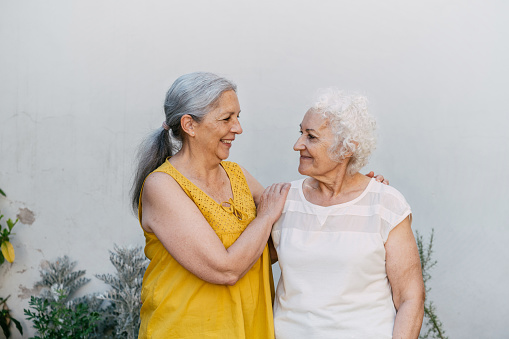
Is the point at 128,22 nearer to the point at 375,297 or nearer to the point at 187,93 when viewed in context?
the point at 187,93

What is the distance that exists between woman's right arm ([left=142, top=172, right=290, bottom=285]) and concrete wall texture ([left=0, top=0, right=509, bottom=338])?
4.35 ft

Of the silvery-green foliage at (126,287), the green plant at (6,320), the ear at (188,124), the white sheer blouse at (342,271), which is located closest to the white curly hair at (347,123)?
the white sheer blouse at (342,271)

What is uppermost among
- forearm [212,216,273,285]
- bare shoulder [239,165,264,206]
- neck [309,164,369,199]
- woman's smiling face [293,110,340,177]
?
woman's smiling face [293,110,340,177]

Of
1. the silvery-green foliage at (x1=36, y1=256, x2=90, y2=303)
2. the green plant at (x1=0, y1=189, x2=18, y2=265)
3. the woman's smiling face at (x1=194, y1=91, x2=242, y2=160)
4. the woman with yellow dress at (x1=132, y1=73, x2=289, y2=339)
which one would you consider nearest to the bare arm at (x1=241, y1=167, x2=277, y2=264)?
the woman with yellow dress at (x1=132, y1=73, x2=289, y2=339)

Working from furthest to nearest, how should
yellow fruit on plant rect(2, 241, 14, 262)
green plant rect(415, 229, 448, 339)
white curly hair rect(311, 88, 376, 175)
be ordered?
yellow fruit on plant rect(2, 241, 14, 262) < green plant rect(415, 229, 448, 339) < white curly hair rect(311, 88, 376, 175)

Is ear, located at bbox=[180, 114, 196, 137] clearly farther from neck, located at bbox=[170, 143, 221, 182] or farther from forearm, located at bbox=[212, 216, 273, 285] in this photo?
forearm, located at bbox=[212, 216, 273, 285]

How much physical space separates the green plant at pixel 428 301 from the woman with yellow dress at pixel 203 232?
4.41 ft

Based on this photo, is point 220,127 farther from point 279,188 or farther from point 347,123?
point 347,123

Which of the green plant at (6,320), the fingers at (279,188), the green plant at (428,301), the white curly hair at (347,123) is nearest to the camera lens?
the white curly hair at (347,123)

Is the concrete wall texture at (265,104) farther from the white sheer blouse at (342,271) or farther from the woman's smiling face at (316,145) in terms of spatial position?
the white sheer blouse at (342,271)

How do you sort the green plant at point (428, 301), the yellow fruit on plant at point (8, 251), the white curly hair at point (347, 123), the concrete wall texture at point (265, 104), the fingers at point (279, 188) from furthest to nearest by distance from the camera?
the yellow fruit on plant at point (8, 251) → the concrete wall texture at point (265, 104) → the green plant at point (428, 301) → the fingers at point (279, 188) → the white curly hair at point (347, 123)

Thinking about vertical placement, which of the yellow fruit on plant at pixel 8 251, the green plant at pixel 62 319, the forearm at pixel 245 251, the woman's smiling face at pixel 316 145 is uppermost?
the woman's smiling face at pixel 316 145

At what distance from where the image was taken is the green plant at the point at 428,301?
3.69 meters

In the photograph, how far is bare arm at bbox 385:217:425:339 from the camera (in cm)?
250
